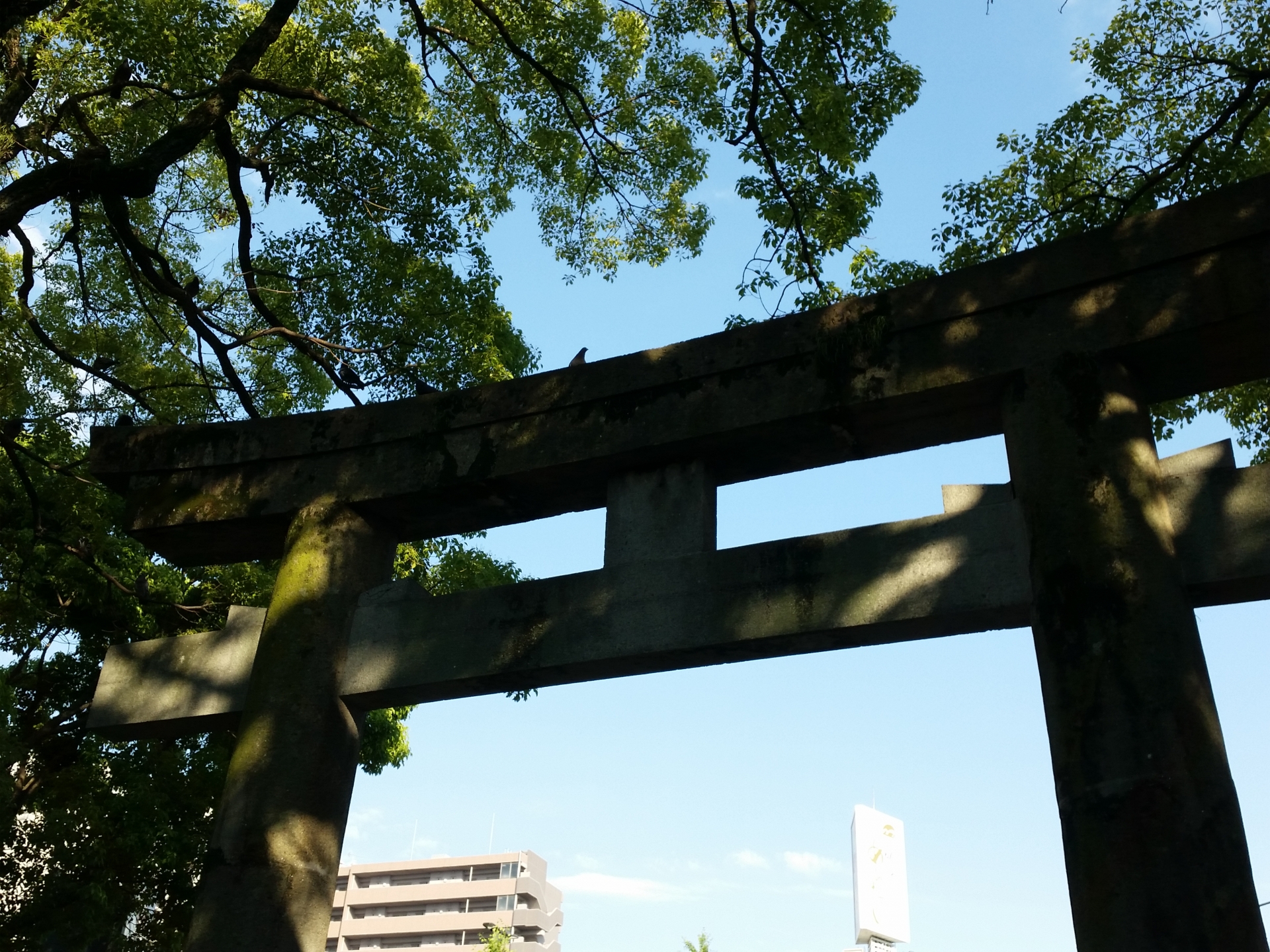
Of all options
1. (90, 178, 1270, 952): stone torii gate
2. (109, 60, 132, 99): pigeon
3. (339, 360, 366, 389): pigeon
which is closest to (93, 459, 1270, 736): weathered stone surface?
(90, 178, 1270, 952): stone torii gate

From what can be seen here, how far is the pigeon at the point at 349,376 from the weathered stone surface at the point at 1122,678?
5857 mm

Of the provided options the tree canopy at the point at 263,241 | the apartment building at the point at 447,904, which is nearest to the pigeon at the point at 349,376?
the tree canopy at the point at 263,241

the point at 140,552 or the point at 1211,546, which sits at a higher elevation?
the point at 140,552

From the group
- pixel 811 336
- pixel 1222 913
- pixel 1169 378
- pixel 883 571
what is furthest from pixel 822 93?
pixel 1222 913

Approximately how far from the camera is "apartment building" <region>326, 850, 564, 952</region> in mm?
61719

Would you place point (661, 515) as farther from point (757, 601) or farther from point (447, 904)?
point (447, 904)

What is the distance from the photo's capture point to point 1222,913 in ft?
9.13

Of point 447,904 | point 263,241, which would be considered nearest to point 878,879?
point 447,904

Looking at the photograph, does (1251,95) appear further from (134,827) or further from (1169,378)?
(134,827)

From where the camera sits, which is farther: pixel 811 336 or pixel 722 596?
pixel 811 336

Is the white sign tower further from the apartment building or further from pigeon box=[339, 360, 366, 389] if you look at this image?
pigeon box=[339, 360, 366, 389]

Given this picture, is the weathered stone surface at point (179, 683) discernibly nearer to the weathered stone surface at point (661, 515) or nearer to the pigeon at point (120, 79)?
the weathered stone surface at point (661, 515)

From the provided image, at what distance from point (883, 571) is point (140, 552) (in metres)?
10.9

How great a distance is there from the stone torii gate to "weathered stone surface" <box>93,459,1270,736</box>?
0.04 ft
